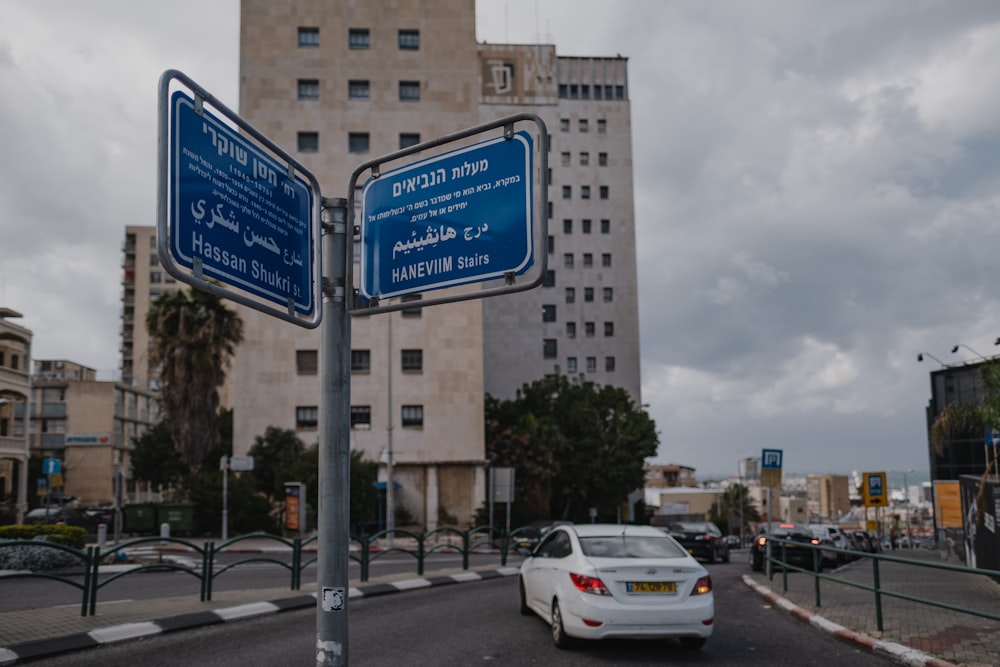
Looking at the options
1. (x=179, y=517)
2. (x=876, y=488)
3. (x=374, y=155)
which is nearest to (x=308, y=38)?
(x=374, y=155)

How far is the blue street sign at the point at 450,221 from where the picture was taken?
385 centimetres

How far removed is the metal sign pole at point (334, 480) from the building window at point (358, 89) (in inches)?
1903

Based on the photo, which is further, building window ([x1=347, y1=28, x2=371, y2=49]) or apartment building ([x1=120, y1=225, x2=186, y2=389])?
apartment building ([x1=120, y1=225, x2=186, y2=389])

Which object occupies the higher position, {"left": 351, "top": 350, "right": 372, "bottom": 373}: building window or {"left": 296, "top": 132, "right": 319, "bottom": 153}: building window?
{"left": 296, "top": 132, "right": 319, "bottom": 153}: building window

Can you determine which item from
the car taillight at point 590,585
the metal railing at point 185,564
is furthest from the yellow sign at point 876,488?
the car taillight at point 590,585

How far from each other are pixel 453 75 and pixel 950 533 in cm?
3417

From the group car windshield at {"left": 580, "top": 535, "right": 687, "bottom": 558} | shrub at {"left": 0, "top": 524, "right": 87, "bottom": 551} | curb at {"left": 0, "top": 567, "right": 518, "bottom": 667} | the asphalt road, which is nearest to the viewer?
curb at {"left": 0, "top": 567, "right": 518, "bottom": 667}

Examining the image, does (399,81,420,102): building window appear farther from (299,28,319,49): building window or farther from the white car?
the white car

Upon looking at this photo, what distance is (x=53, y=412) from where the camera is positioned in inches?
3396

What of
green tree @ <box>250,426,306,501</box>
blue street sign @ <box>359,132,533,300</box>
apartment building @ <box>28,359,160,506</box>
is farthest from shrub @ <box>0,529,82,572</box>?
apartment building @ <box>28,359,160,506</box>

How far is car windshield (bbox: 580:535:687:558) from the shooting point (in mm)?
10539

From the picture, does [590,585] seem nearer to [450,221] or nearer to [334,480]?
[334,480]

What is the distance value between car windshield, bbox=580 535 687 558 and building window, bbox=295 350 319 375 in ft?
125

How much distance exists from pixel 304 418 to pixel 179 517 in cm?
1090
